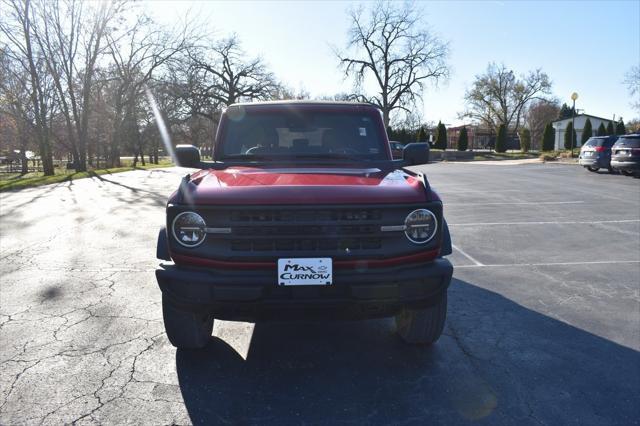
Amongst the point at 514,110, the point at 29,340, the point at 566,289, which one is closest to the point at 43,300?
the point at 29,340

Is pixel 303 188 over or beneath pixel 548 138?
beneath

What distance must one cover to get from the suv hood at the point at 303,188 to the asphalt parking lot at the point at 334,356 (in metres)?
1.24

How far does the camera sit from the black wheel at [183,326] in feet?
10.7

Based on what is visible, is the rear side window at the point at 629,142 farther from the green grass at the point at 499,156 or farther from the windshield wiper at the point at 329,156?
the green grass at the point at 499,156

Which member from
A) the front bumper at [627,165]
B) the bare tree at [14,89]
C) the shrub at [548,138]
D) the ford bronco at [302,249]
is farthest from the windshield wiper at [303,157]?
the shrub at [548,138]

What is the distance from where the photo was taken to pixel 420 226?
2.98 meters

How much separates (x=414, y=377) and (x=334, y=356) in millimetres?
633

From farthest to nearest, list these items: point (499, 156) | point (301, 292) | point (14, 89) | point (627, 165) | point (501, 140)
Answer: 1. point (501, 140)
2. point (499, 156)
3. point (14, 89)
4. point (627, 165)
5. point (301, 292)

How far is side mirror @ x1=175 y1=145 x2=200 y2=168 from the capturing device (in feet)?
13.8

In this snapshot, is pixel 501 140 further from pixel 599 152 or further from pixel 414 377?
pixel 414 377

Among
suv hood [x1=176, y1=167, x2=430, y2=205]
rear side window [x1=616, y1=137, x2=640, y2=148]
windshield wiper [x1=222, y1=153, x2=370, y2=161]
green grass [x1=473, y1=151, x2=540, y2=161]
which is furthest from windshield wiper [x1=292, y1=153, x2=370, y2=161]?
green grass [x1=473, y1=151, x2=540, y2=161]

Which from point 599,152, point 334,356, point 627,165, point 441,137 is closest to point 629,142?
point 627,165

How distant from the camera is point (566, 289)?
16.7 ft

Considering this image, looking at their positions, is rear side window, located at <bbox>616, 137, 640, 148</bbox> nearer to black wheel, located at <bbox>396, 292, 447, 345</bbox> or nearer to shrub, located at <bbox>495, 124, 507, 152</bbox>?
black wheel, located at <bbox>396, 292, 447, 345</bbox>
